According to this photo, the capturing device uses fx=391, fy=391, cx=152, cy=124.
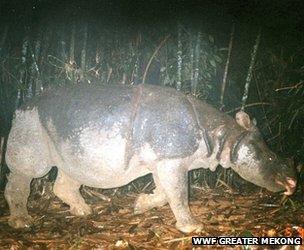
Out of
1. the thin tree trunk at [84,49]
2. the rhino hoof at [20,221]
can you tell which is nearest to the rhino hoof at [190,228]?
the rhino hoof at [20,221]

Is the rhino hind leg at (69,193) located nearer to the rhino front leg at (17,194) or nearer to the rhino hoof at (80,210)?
the rhino hoof at (80,210)

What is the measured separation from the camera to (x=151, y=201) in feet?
16.0

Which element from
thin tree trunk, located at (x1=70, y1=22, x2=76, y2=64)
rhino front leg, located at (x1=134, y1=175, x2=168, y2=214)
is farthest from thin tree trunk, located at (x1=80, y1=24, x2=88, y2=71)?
rhino front leg, located at (x1=134, y1=175, x2=168, y2=214)

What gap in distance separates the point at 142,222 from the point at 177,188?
0.81m

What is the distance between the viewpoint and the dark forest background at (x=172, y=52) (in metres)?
5.79

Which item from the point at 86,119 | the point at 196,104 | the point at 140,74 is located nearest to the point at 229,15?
the point at 140,74

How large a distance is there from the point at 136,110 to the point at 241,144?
119 cm

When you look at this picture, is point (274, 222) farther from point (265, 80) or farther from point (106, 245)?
point (265, 80)

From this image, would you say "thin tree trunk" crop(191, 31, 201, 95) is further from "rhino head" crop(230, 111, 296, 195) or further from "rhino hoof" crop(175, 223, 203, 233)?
"rhino hoof" crop(175, 223, 203, 233)

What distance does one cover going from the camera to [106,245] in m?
4.00

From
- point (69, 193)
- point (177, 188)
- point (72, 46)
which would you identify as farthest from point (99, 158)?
point (72, 46)

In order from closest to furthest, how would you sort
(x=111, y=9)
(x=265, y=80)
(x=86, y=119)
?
(x=86, y=119) → (x=111, y=9) → (x=265, y=80)

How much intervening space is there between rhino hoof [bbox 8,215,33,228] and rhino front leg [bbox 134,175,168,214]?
4.23ft

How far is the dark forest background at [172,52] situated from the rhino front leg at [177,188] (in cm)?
196
